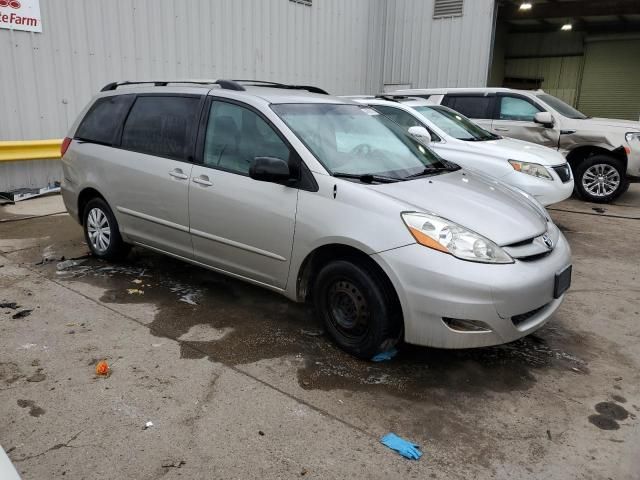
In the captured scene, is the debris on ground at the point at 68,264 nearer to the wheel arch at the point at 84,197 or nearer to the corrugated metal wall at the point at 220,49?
the wheel arch at the point at 84,197

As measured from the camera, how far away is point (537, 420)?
2.89 metres

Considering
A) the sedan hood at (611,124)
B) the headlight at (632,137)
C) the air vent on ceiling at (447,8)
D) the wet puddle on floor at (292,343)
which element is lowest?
the wet puddle on floor at (292,343)

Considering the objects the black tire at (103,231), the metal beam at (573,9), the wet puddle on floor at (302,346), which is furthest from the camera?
the metal beam at (573,9)

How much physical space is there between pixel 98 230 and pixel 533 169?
5.14 meters

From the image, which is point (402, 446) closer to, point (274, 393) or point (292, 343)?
point (274, 393)

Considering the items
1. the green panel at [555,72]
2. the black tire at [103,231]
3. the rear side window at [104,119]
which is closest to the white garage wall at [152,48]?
the rear side window at [104,119]

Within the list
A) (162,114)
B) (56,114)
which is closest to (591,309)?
(162,114)

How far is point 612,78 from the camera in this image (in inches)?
688

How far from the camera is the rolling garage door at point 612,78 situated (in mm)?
17219

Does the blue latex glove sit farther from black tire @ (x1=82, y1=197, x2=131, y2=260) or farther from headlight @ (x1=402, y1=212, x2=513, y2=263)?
black tire @ (x1=82, y1=197, x2=131, y2=260)

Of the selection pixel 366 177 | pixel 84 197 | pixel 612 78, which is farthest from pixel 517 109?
pixel 612 78

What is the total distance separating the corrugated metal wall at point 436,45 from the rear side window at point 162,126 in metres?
10.5

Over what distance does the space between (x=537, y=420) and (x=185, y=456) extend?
189cm

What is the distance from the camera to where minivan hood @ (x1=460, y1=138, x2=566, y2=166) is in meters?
6.66
